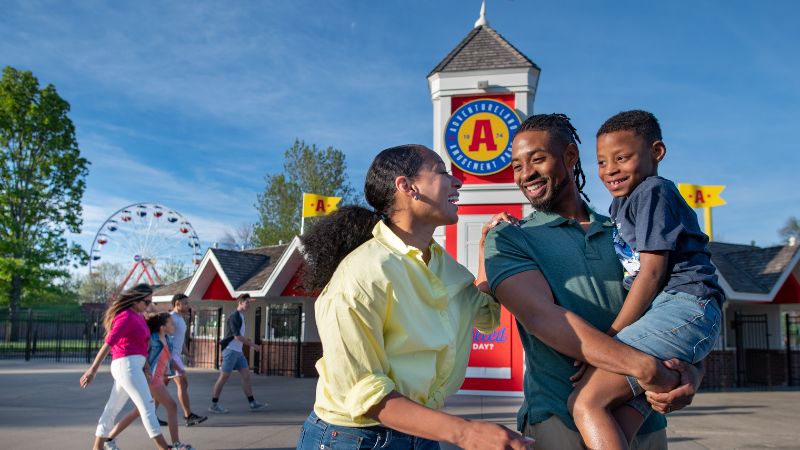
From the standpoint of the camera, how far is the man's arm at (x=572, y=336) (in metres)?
1.84

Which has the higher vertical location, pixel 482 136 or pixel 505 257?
pixel 482 136

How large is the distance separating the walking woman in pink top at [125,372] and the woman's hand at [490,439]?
5719mm

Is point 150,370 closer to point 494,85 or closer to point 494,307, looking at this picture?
point 494,307

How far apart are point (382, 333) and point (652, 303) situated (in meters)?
0.93

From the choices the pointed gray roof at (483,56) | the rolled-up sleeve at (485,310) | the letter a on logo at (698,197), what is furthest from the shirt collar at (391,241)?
the letter a on logo at (698,197)

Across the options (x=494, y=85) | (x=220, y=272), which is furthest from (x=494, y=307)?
(x=220, y=272)

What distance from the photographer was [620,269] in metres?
2.17

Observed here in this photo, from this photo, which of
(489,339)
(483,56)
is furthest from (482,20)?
(489,339)

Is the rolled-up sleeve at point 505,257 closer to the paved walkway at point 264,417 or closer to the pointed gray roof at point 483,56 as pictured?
the paved walkway at point 264,417

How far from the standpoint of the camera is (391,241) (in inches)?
81.3

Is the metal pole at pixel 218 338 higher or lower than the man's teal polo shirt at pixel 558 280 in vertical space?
lower

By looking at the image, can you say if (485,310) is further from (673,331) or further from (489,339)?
(489,339)

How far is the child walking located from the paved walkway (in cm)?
76

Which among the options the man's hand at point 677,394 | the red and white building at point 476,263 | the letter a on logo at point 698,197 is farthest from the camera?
the letter a on logo at point 698,197
